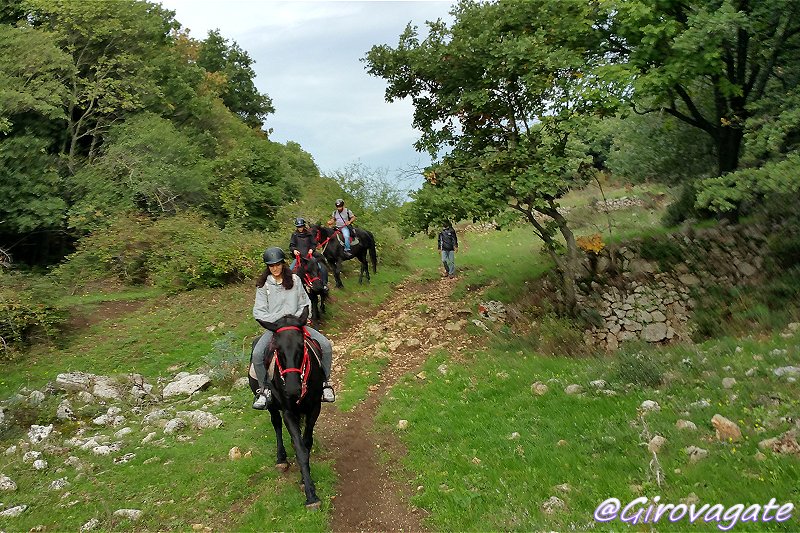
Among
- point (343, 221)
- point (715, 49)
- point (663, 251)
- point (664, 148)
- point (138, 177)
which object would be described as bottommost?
point (663, 251)

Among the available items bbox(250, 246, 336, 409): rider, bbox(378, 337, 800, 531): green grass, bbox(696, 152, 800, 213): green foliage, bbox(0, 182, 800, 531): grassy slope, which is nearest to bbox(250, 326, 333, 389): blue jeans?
bbox(250, 246, 336, 409): rider

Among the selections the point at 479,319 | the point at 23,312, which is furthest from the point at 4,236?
the point at 479,319

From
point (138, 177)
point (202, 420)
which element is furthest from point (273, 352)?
point (138, 177)

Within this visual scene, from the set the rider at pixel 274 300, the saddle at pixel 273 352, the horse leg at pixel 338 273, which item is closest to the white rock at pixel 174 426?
the rider at pixel 274 300

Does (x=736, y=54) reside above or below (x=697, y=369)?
above

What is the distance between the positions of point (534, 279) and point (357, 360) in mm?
6437

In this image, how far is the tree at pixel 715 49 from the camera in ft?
34.3

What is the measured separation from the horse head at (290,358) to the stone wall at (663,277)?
7.66m

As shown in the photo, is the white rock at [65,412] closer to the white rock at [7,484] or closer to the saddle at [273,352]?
the white rock at [7,484]

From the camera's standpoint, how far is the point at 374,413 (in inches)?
374

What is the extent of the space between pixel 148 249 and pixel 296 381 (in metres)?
16.4

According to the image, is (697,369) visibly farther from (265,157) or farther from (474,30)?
(265,157)

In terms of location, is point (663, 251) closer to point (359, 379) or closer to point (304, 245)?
point (359, 379)

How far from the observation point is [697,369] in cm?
820
